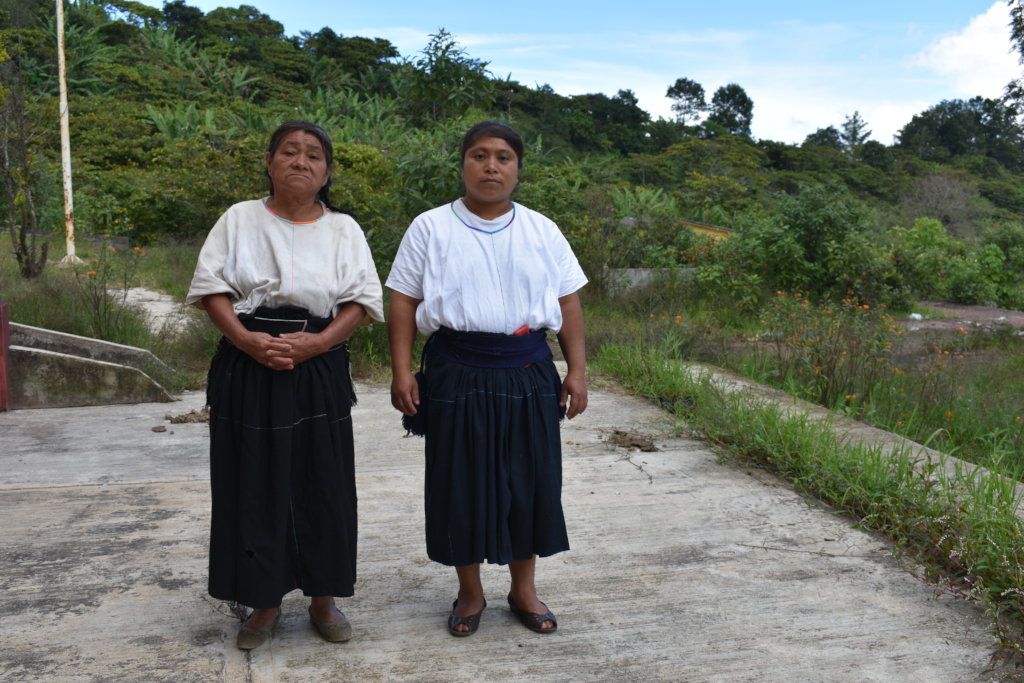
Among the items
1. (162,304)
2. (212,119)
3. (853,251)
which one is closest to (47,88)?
(212,119)

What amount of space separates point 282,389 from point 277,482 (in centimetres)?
28

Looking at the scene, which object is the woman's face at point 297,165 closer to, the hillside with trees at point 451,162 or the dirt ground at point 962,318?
the hillside with trees at point 451,162

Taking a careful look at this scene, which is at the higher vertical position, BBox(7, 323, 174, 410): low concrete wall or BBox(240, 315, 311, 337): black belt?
BBox(240, 315, 311, 337): black belt

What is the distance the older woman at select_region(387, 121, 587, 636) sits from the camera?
9.59 feet

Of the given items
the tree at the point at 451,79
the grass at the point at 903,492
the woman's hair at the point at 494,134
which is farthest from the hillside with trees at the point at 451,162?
the woman's hair at the point at 494,134

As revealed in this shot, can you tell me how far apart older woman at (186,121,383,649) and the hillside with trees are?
488 centimetres

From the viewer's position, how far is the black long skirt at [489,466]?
2938 mm

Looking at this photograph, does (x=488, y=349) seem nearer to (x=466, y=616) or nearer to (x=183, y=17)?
(x=466, y=616)

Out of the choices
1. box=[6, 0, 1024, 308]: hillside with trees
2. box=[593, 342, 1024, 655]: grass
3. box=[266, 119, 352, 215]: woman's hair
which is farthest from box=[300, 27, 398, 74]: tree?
box=[266, 119, 352, 215]: woman's hair

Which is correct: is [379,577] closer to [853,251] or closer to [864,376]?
[864,376]

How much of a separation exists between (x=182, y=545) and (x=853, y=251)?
10.6m

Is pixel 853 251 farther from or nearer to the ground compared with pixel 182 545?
farther from the ground

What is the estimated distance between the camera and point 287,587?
2.88 meters

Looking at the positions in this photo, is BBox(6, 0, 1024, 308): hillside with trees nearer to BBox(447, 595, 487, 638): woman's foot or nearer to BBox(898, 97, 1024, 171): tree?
BBox(898, 97, 1024, 171): tree
